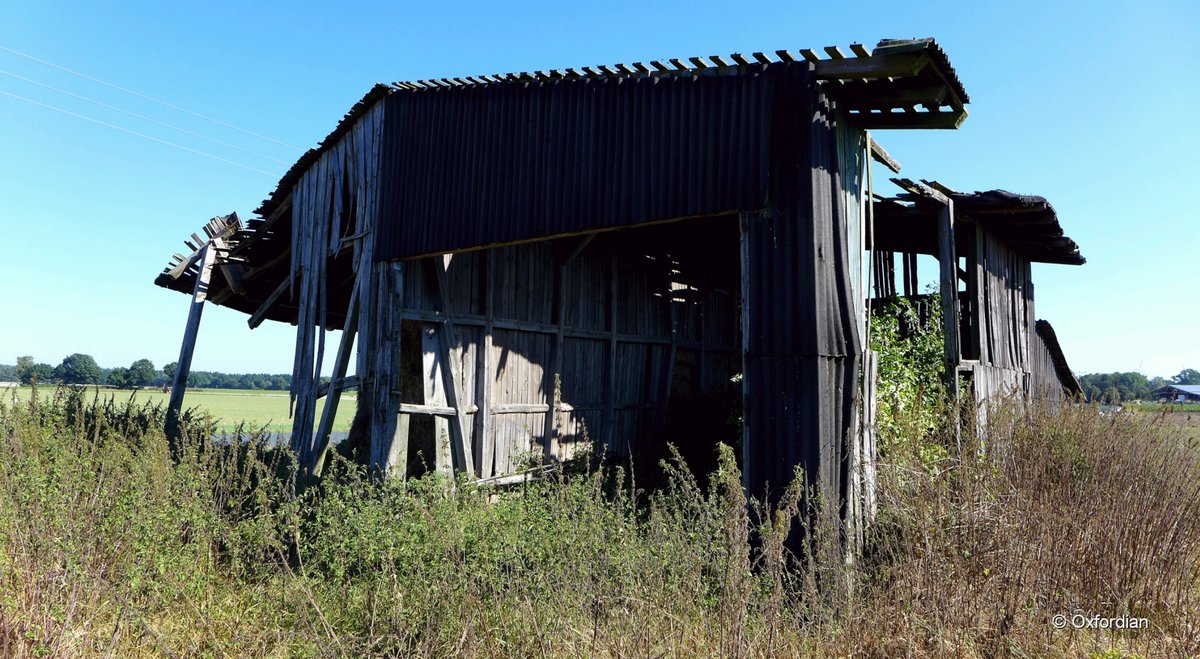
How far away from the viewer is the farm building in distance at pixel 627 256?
630 cm

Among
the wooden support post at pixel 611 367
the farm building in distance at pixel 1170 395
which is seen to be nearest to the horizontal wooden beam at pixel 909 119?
the wooden support post at pixel 611 367

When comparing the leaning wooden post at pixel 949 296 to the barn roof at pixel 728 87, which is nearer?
the barn roof at pixel 728 87

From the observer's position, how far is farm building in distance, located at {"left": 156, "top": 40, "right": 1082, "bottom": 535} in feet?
20.7

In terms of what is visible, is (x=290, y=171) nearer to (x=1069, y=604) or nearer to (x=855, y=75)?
(x=855, y=75)

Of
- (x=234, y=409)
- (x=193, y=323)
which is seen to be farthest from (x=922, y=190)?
(x=234, y=409)

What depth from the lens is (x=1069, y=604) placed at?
4609mm

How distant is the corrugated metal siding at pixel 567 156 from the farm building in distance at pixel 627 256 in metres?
0.02

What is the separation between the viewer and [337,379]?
9.28 meters

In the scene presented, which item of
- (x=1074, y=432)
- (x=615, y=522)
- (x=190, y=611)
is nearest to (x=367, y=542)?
(x=190, y=611)

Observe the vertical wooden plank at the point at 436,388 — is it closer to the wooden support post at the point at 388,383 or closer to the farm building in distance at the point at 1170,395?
the wooden support post at the point at 388,383

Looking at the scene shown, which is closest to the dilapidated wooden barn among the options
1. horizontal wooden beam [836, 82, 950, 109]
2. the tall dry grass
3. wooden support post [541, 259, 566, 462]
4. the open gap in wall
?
horizontal wooden beam [836, 82, 950, 109]

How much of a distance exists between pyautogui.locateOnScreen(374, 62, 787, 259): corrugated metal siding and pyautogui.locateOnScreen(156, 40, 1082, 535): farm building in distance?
2cm

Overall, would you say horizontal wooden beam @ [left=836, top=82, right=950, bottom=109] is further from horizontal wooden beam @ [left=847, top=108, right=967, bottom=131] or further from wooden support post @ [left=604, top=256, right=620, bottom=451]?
wooden support post @ [left=604, top=256, right=620, bottom=451]

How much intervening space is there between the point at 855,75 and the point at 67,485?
7.05 metres
